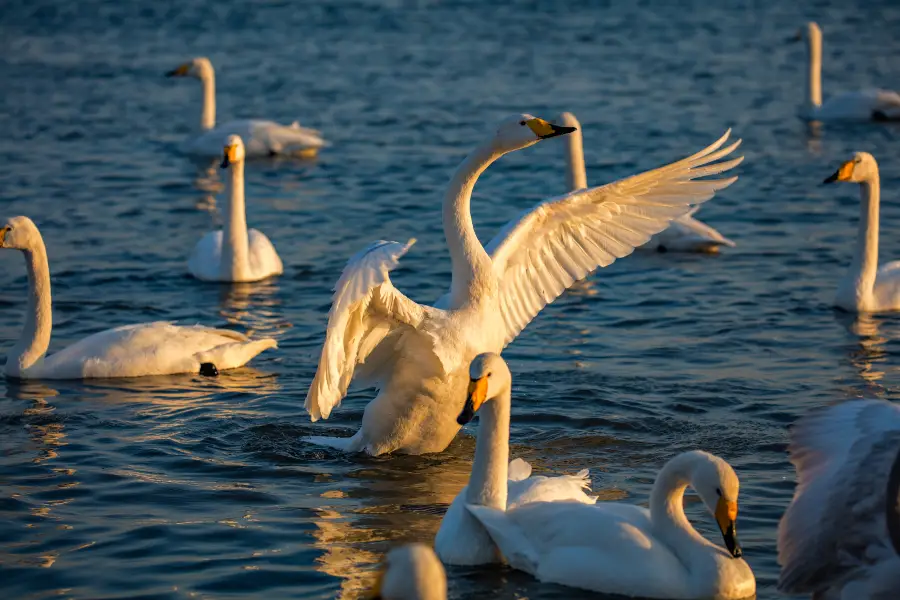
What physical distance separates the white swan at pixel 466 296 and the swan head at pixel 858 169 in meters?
3.23

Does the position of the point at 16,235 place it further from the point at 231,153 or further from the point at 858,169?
the point at 858,169

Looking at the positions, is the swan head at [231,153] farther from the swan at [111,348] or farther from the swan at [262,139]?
the swan at [262,139]

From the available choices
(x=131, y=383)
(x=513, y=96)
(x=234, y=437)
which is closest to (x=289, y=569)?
(x=234, y=437)

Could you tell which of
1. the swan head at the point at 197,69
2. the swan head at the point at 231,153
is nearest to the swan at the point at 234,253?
the swan head at the point at 231,153

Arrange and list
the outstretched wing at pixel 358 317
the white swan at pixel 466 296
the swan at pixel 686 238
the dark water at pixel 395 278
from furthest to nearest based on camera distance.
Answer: the swan at pixel 686 238 → the white swan at pixel 466 296 → the dark water at pixel 395 278 → the outstretched wing at pixel 358 317

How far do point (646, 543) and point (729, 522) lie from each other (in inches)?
16.6

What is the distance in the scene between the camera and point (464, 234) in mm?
9289

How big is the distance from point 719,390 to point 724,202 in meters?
7.26

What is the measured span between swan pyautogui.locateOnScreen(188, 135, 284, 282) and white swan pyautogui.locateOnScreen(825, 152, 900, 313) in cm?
509

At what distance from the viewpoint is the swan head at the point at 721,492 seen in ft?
22.6

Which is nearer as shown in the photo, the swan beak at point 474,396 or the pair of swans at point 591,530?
the pair of swans at point 591,530

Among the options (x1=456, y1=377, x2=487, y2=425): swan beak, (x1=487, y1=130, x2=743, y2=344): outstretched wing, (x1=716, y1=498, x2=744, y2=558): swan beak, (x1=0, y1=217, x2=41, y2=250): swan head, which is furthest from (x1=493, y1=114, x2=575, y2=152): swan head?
(x1=0, y1=217, x2=41, y2=250): swan head

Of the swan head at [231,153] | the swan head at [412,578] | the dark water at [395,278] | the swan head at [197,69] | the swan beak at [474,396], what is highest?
the swan head at [197,69]

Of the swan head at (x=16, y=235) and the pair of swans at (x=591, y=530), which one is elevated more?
the swan head at (x=16, y=235)
